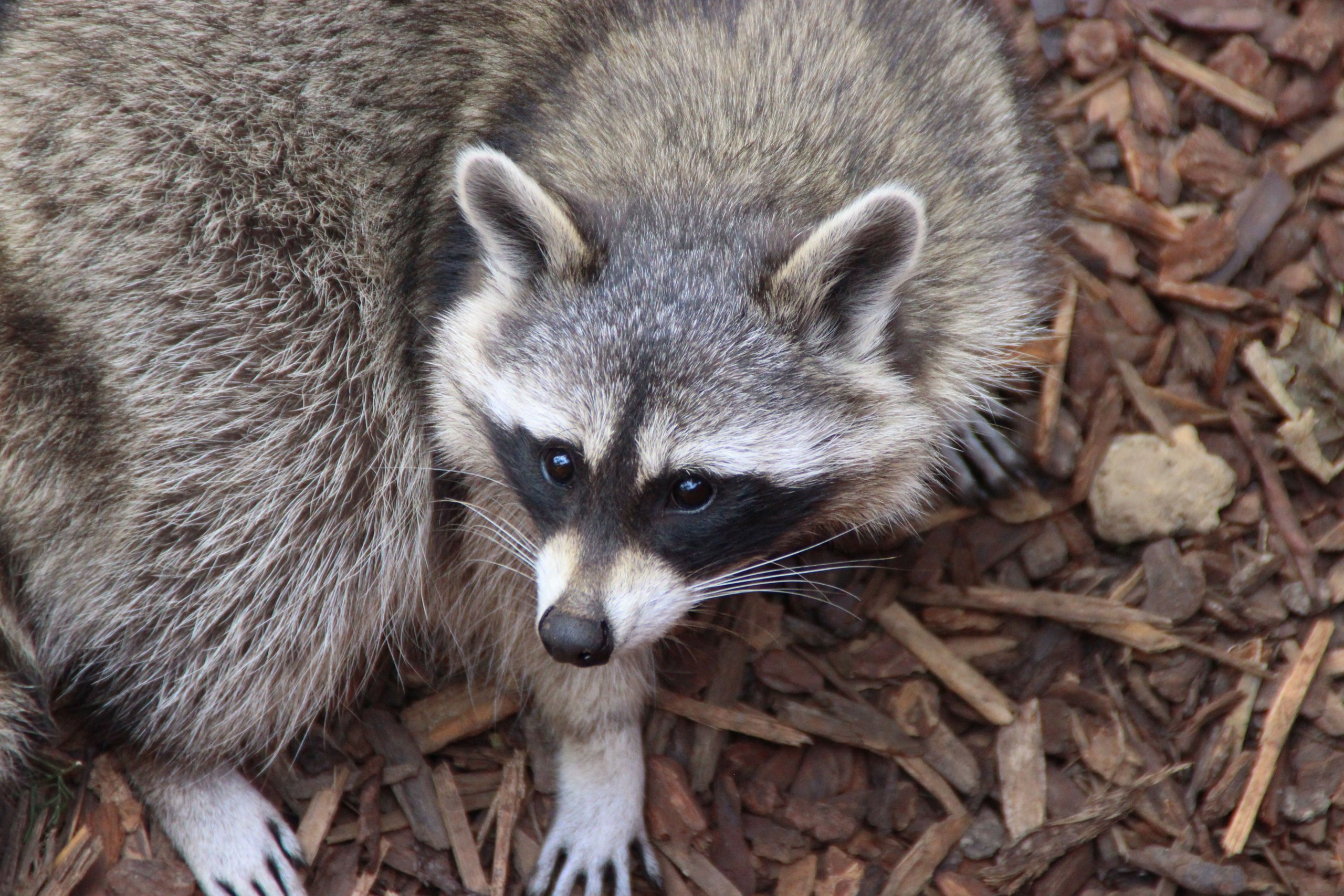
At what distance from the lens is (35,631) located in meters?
2.35

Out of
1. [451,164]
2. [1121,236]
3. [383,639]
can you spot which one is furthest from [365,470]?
[1121,236]

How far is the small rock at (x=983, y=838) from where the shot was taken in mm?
2500

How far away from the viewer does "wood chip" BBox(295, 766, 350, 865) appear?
8.28 feet

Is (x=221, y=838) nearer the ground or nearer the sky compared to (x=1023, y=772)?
nearer the sky

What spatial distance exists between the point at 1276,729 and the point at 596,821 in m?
1.42

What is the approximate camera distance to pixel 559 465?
2.05m

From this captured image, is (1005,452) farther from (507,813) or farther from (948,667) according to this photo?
(507,813)

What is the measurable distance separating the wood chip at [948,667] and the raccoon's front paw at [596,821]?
65 cm

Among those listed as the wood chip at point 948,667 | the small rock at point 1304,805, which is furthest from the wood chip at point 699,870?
the small rock at point 1304,805

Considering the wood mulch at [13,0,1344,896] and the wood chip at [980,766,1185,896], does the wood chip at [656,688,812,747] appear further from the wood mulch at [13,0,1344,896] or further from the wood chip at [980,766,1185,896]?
the wood chip at [980,766,1185,896]

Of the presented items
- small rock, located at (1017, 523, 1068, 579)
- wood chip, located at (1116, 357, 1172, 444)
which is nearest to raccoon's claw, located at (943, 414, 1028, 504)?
small rock, located at (1017, 523, 1068, 579)

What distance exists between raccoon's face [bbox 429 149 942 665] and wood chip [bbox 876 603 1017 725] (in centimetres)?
65

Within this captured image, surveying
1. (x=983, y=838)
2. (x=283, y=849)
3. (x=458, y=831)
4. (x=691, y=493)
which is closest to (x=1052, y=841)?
(x=983, y=838)

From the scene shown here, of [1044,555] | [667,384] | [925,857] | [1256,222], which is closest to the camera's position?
[667,384]
